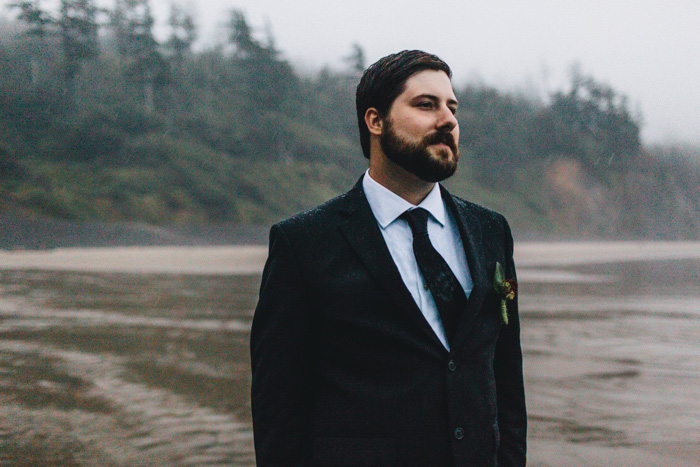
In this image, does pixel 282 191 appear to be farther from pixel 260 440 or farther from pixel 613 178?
pixel 260 440

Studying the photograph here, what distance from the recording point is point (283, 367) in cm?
184

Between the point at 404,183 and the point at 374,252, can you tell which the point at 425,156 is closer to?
the point at 404,183

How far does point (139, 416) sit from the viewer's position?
19.5 feet

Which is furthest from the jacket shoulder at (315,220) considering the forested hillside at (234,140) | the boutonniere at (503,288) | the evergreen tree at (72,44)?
the evergreen tree at (72,44)

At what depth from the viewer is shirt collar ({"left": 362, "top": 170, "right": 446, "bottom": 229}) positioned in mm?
1889

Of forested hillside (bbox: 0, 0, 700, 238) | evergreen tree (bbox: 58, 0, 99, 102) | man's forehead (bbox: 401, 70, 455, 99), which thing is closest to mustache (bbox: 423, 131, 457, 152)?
man's forehead (bbox: 401, 70, 455, 99)

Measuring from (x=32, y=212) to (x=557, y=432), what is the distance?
4101 cm

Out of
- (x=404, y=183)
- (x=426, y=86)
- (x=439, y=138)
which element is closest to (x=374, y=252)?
(x=404, y=183)

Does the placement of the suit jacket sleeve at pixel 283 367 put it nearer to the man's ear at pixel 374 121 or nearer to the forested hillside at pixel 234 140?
the man's ear at pixel 374 121

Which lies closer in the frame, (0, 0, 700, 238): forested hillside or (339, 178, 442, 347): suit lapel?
(339, 178, 442, 347): suit lapel

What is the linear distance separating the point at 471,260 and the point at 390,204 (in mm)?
263

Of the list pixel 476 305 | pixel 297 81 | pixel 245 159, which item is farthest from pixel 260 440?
pixel 297 81

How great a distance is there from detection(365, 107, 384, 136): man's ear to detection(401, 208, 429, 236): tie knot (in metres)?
0.23

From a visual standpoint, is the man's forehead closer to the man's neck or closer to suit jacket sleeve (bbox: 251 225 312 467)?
the man's neck
